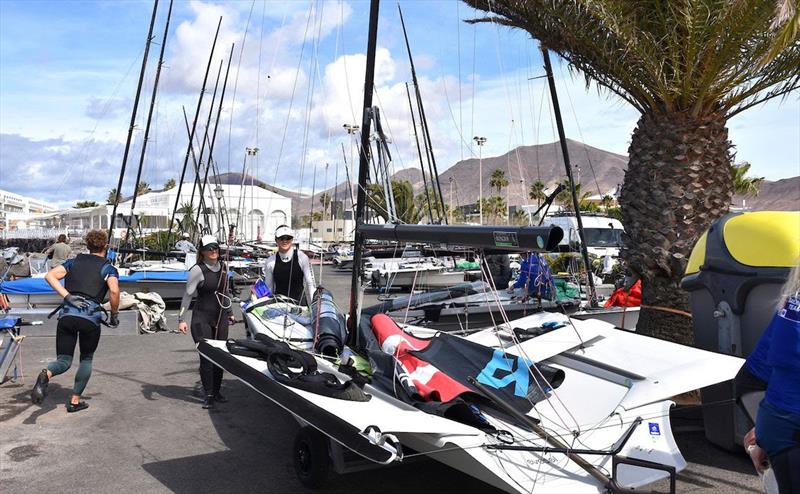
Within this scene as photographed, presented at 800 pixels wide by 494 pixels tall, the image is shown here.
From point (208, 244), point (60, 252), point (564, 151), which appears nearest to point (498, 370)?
point (208, 244)

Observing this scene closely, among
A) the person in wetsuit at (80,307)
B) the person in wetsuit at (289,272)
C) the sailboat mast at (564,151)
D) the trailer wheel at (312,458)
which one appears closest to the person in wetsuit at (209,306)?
the person in wetsuit at (289,272)

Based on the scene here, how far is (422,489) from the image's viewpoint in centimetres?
528

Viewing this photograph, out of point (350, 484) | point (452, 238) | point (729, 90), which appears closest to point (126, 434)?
point (350, 484)

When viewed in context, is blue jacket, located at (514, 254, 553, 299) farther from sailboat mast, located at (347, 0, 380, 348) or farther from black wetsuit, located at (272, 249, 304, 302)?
black wetsuit, located at (272, 249, 304, 302)

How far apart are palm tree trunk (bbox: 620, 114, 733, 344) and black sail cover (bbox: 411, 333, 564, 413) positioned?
315 centimetres

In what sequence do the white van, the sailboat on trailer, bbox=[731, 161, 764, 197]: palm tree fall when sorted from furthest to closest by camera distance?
bbox=[731, 161, 764, 197]: palm tree < the white van < the sailboat on trailer

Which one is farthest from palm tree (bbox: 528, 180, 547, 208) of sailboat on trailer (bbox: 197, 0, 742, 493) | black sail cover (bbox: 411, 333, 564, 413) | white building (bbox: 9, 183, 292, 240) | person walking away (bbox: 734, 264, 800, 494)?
white building (bbox: 9, 183, 292, 240)

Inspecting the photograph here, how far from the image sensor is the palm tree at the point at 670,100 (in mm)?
7875

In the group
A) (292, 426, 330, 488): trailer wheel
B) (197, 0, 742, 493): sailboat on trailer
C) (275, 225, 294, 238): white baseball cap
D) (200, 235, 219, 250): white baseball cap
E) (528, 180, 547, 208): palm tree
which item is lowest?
(292, 426, 330, 488): trailer wheel

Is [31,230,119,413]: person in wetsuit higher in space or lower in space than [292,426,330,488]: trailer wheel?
higher

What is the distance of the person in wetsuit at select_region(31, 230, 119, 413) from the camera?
7.08m

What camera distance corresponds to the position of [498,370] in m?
5.49

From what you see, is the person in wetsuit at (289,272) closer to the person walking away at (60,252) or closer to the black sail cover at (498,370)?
the black sail cover at (498,370)

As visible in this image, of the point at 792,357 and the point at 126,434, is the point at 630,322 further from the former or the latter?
the point at 792,357
